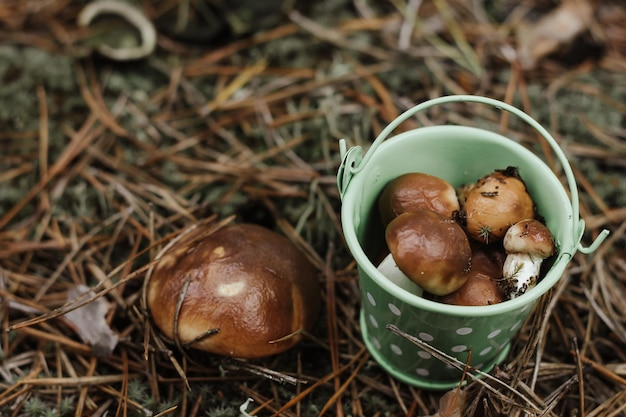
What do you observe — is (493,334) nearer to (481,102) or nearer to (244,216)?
(481,102)

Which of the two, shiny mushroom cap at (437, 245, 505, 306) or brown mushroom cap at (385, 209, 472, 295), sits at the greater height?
brown mushroom cap at (385, 209, 472, 295)

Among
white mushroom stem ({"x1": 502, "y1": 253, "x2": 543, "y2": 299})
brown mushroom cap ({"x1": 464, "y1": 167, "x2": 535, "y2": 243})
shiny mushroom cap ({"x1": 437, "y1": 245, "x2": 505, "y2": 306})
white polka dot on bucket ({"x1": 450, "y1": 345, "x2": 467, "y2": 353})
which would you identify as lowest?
white polka dot on bucket ({"x1": 450, "y1": 345, "x2": 467, "y2": 353})

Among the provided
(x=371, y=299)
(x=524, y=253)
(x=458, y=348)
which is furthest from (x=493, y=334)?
(x=371, y=299)

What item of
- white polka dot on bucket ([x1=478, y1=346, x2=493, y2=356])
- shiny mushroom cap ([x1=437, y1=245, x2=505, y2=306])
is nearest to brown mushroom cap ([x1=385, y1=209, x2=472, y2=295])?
shiny mushroom cap ([x1=437, y1=245, x2=505, y2=306])

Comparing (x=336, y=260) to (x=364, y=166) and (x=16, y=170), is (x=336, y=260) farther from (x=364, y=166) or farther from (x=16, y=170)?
(x=16, y=170)

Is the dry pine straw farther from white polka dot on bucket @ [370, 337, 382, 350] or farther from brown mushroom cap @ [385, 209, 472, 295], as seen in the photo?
brown mushroom cap @ [385, 209, 472, 295]
